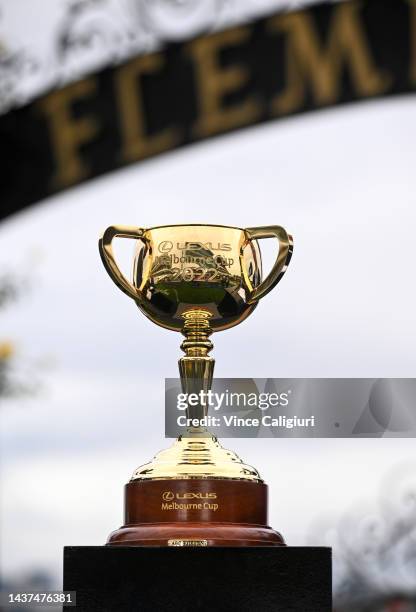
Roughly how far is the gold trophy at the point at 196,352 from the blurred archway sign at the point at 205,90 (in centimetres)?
210

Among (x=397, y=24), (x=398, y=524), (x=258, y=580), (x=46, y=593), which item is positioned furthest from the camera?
(x=397, y=24)

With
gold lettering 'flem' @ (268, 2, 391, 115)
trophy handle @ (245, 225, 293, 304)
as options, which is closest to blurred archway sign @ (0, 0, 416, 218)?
gold lettering 'flem' @ (268, 2, 391, 115)

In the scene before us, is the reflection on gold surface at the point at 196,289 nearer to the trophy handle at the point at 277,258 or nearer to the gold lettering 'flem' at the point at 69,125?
the trophy handle at the point at 277,258

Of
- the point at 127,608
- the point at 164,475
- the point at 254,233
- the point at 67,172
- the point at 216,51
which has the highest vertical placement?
the point at 216,51

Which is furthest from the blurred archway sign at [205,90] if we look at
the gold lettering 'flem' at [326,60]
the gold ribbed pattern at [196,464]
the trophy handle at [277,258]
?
the gold ribbed pattern at [196,464]

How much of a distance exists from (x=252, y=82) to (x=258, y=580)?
2.48 meters

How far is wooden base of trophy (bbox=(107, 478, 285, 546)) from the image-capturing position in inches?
77.2

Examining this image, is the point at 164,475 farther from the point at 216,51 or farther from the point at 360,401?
the point at 216,51

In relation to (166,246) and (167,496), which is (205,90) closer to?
(166,246)

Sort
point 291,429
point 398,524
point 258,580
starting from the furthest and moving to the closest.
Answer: point 398,524 < point 291,429 < point 258,580

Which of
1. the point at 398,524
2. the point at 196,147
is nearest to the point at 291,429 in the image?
the point at 398,524

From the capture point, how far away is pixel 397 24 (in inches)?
162

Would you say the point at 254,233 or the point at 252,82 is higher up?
the point at 252,82

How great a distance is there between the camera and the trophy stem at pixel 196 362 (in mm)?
2061
